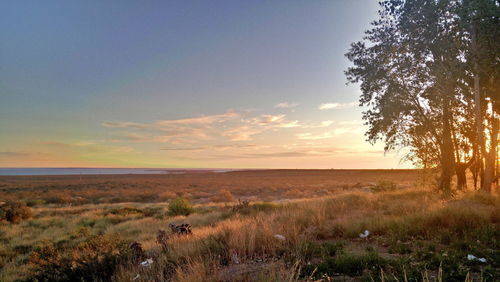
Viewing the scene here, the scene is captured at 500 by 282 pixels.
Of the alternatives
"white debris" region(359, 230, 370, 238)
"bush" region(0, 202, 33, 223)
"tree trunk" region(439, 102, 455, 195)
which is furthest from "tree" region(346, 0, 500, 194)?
"bush" region(0, 202, 33, 223)

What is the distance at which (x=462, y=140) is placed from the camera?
17.3 meters

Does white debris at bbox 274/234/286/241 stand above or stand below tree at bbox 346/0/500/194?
below

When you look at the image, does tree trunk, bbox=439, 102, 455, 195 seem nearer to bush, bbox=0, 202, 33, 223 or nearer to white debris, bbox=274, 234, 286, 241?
white debris, bbox=274, 234, 286, 241

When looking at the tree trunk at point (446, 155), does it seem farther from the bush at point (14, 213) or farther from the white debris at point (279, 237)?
the bush at point (14, 213)

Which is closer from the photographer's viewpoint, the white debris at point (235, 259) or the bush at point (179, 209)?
the white debris at point (235, 259)

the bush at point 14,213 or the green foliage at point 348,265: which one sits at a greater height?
the green foliage at point 348,265

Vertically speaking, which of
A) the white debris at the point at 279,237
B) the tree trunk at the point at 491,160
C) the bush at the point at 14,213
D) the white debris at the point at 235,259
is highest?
the tree trunk at the point at 491,160

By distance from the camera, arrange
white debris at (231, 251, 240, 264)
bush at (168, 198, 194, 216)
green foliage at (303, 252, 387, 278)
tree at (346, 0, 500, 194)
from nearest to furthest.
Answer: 1. green foliage at (303, 252, 387, 278)
2. white debris at (231, 251, 240, 264)
3. tree at (346, 0, 500, 194)
4. bush at (168, 198, 194, 216)

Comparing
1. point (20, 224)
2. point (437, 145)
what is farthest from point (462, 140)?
point (20, 224)

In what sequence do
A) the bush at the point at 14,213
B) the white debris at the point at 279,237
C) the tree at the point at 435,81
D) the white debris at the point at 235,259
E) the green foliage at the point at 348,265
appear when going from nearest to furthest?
1. the green foliage at the point at 348,265
2. the white debris at the point at 235,259
3. the white debris at the point at 279,237
4. the tree at the point at 435,81
5. the bush at the point at 14,213

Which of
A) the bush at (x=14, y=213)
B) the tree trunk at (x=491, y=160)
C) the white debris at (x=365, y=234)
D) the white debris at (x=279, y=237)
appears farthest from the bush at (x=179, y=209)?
the tree trunk at (x=491, y=160)

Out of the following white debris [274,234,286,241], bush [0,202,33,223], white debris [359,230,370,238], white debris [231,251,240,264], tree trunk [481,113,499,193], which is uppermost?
tree trunk [481,113,499,193]

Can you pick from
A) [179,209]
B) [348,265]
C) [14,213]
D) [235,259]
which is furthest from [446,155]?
[14,213]

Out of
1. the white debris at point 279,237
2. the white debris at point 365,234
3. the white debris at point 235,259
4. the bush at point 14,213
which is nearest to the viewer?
the white debris at point 235,259
